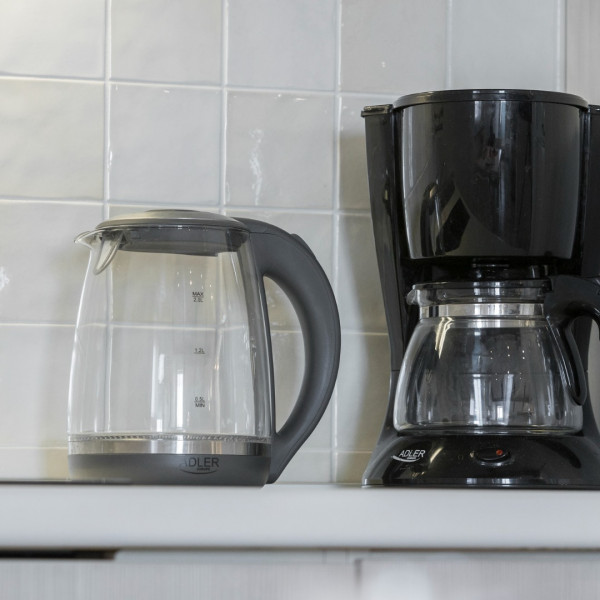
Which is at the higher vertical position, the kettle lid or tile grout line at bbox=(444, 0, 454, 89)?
tile grout line at bbox=(444, 0, 454, 89)

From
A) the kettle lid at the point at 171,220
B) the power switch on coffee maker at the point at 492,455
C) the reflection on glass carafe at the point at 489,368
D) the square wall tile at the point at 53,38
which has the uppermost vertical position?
the square wall tile at the point at 53,38

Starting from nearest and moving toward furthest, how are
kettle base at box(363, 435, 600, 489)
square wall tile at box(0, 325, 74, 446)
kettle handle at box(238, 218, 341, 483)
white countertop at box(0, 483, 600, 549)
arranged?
1. white countertop at box(0, 483, 600, 549)
2. kettle base at box(363, 435, 600, 489)
3. kettle handle at box(238, 218, 341, 483)
4. square wall tile at box(0, 325, 74, 446)

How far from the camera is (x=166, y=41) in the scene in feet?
3.64

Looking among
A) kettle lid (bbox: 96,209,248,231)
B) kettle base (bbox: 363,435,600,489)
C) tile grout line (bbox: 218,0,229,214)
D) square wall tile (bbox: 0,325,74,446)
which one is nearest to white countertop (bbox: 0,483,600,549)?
kettle base (bbox: 363,435,600,489)

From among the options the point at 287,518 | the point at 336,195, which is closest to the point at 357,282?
A: the point at 336,195

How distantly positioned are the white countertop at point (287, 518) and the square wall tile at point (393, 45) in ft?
2.08

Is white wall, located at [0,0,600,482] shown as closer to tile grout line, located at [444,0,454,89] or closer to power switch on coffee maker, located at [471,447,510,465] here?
tile grout line, located at [444,0,454,89]

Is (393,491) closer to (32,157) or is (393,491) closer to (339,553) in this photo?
(339,553)

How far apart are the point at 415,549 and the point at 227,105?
64cm

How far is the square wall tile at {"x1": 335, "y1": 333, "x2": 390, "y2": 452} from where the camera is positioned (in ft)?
3.66

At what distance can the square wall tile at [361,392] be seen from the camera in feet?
3.66

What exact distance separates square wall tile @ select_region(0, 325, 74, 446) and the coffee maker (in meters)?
0.37

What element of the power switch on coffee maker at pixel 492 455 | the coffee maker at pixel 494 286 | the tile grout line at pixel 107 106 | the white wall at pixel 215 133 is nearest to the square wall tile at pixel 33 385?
the white wall at pixel 215 133

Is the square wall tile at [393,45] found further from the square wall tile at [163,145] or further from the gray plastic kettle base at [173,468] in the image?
the gray plastic kettle base at [173,468]
